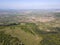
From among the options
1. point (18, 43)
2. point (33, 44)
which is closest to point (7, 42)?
point (18, 43)

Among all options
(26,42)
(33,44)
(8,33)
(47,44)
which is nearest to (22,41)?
(26,42)

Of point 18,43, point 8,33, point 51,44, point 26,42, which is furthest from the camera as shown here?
point 51,44

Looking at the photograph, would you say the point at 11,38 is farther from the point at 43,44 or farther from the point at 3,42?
the point at 43,44

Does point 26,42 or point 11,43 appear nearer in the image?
point 11,43

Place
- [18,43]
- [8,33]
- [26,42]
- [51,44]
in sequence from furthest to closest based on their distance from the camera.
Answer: [51,44], [8,33], [26,42], [18,43]

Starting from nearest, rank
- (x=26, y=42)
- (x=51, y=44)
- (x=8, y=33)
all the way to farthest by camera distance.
Result: (x=26, y=42)
(x=8, y=33)
(x=51, y=44)

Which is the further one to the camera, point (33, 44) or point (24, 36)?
point (24, 36)

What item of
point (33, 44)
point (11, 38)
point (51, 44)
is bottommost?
point (51, 44)

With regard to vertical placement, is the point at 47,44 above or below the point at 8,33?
below

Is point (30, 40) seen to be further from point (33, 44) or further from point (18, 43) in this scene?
point (18, 43)

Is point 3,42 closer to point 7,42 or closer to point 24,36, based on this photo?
point 7,42

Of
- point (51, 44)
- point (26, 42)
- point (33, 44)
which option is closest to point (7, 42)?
point (26, 42)
